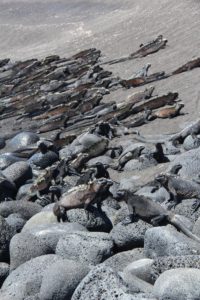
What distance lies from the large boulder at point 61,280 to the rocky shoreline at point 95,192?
0.4 inches

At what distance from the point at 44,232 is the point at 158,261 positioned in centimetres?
220

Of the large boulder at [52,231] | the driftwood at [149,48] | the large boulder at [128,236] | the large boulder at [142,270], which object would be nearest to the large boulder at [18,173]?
the large boulder at [52,231]

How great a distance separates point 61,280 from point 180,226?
1.72 m

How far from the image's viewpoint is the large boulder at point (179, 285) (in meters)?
6.35

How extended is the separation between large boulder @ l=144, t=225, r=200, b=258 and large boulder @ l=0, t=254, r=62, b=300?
1.02m

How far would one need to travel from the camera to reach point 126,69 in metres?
20.1

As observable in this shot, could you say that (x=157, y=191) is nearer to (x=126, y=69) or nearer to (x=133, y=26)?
(x=126, y=69)

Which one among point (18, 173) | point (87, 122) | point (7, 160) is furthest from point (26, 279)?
point (87, 122)

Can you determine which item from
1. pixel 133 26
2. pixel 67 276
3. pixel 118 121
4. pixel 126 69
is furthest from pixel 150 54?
pixel 67 276

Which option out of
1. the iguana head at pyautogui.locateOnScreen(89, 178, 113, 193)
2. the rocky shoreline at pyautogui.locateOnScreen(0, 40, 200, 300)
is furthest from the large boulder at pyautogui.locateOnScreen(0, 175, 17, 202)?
the iguana head at pyautogui.locateOnScreen(89, 178, 113, 193)

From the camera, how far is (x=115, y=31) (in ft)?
80.7

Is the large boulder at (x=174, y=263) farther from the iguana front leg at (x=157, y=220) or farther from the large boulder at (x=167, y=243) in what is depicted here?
the iguana front leg at (x=157, y=220)

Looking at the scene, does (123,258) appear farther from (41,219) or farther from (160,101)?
(160,101)

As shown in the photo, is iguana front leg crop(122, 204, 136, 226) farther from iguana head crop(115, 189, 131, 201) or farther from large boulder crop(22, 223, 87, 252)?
large boulder crop(22, 223, 87, 252)
